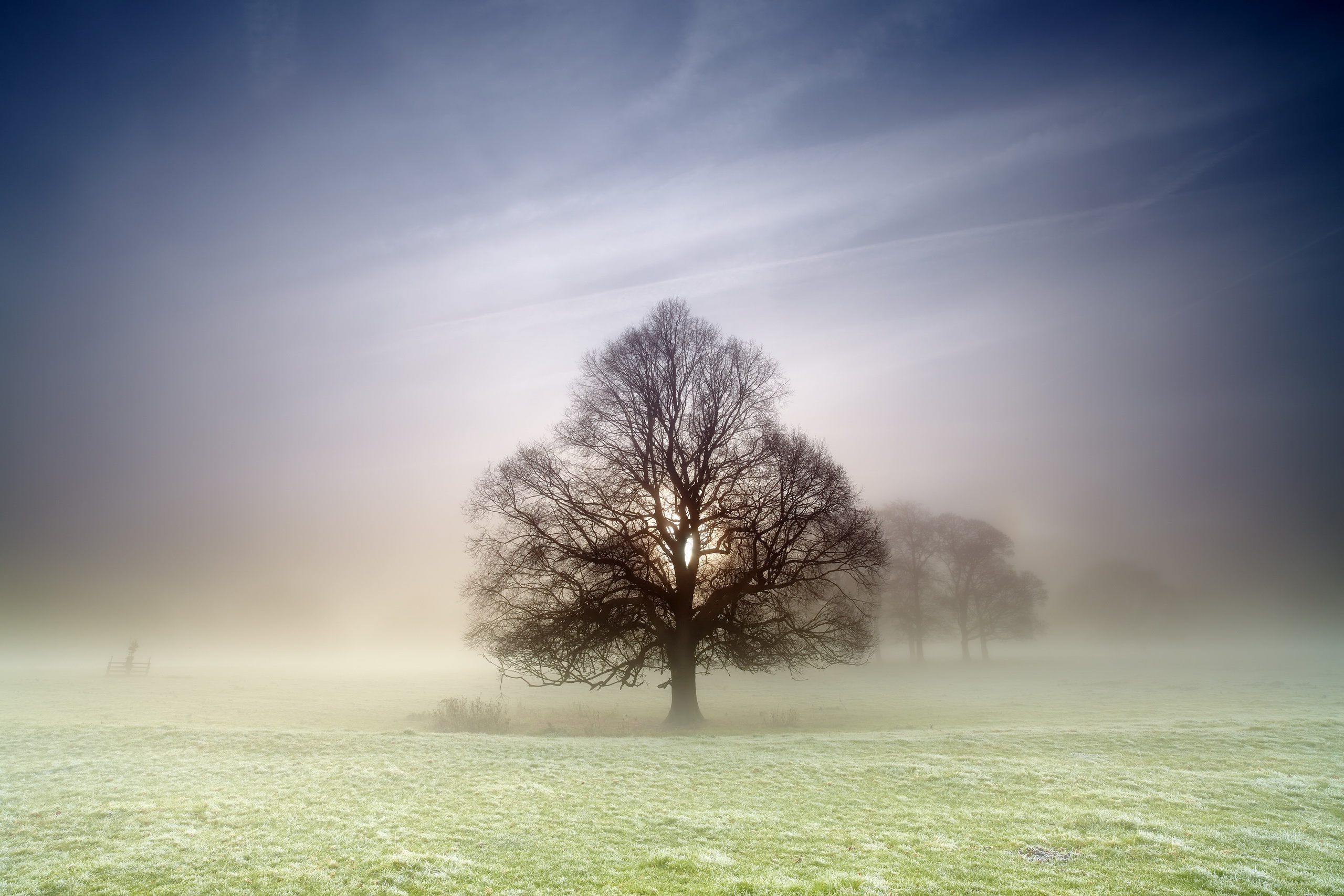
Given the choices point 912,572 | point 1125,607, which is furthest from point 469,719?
point 1125,607

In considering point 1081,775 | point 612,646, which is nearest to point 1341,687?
point 1081,775

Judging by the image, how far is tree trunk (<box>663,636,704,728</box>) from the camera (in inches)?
832

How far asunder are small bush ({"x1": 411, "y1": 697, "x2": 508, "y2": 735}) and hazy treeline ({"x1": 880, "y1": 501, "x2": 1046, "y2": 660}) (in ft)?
130

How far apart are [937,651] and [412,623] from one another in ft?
248

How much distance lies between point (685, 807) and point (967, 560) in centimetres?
5278

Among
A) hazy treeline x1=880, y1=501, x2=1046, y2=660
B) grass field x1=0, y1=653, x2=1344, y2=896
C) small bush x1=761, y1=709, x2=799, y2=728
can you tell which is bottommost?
small bush x1=761, y1=709, x2=799, y2=728

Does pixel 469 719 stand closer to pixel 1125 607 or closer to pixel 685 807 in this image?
A: pixel 685 807

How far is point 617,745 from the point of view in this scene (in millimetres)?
16109

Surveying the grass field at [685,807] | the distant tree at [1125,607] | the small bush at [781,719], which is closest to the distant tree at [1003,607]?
the distant tree at [1125,607]

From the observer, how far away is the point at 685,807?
975 centimetres

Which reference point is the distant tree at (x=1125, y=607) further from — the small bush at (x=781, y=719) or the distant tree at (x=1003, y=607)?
the small bush at (x=781, y=719)

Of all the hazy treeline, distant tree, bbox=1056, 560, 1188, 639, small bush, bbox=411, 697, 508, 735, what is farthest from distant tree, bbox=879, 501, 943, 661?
small bush, bbox=411, 697, 508, 735

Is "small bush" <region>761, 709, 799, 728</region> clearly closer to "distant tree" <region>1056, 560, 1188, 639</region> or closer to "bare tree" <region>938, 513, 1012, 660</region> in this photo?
"bare tree" <region>938, 513, 1012, 660</region>

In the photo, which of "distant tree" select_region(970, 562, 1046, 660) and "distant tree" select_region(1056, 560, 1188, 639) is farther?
"distant tree" select_region(1056, 560, 1188, 639)
